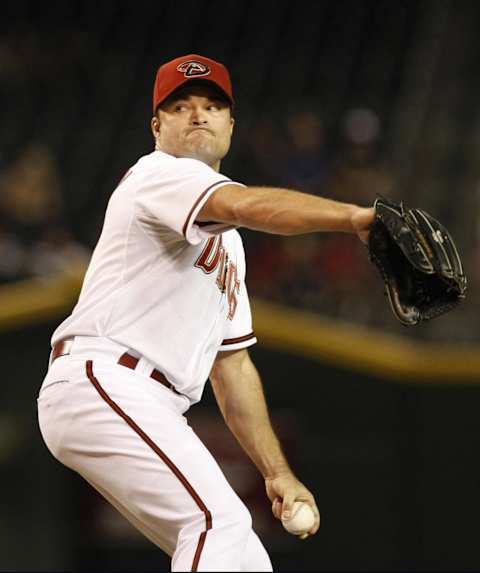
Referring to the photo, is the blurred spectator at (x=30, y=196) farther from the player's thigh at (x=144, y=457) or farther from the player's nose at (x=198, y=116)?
the player's thigh at (x=144, y=457)

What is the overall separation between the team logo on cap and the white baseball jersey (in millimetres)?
241

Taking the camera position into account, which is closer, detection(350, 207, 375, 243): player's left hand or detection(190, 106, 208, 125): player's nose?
detection(350, 207, 375, 243): player's left hand

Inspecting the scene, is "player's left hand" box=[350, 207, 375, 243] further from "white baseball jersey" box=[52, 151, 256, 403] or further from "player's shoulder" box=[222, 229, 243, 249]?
"player's shoulder" box=[222, 229, 243, 249]

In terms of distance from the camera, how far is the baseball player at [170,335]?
243cm

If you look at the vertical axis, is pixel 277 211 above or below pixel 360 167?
above

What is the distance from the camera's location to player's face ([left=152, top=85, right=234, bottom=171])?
2.79 metres

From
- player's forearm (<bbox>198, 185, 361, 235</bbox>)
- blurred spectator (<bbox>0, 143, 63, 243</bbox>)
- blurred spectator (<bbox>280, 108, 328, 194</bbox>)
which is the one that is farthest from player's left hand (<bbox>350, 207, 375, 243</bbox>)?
blurred spectator (<bbox>280, 108, 328, 194</bbox>)

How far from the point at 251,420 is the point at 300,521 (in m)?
0.35

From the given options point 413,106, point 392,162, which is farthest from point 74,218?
point 413,106

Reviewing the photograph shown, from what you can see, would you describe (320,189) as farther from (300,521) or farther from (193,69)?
(300,521)

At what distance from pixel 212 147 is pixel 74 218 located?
200 inches

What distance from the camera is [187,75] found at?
2824 millimetres

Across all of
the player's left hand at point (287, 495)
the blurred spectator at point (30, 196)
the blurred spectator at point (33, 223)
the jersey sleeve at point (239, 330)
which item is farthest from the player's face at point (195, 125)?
the blurred spectator at point (30, 196)

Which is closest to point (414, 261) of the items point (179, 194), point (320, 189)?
point (179, 194)
